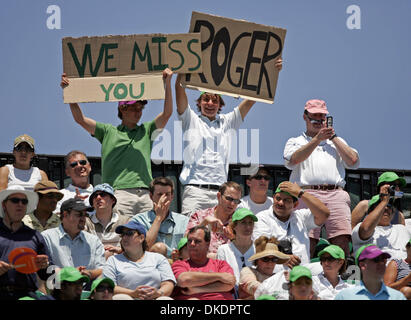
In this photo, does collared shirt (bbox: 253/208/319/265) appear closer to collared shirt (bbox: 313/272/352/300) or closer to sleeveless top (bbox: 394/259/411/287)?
collared shirt (bbox: 313/272/352/300)

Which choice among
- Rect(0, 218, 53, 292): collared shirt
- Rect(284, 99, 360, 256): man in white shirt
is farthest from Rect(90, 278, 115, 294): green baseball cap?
Rect(284, 99, 360, 256): man in white shirt

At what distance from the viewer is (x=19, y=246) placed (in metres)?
8.14

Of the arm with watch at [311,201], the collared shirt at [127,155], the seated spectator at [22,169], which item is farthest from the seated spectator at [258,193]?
the seated spectator at [22,169]

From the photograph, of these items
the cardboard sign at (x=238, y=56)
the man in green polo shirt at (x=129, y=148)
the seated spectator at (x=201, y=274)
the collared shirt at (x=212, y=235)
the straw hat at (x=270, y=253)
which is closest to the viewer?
the seated spectator at (x=201, y=274)

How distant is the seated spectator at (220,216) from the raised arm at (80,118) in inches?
59.5

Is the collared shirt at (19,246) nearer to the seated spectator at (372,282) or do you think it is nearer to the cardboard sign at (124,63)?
the cardboard sign at (124,63)

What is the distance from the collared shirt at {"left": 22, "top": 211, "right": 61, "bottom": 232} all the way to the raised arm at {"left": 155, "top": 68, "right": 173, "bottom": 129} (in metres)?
1.56

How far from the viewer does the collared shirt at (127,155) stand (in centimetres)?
988

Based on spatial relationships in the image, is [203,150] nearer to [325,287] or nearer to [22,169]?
[22,169]

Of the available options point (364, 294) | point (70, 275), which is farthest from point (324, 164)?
point (70, 275)

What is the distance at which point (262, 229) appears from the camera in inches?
371

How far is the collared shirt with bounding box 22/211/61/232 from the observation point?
9133mm
